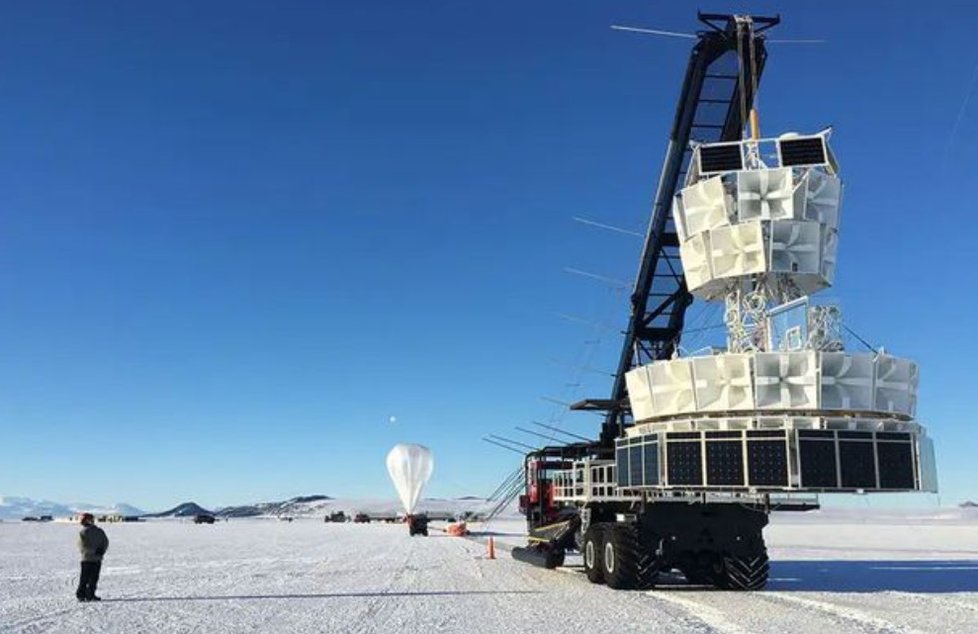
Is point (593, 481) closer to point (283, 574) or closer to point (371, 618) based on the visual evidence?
point (283, 574)

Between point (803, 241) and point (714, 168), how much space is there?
3.21 metres

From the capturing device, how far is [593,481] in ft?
89.5

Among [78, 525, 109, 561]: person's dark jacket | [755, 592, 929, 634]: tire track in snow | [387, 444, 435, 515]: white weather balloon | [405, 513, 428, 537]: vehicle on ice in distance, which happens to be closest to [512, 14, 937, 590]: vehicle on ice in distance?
[755, 592, 929, 634]: tire track in snow

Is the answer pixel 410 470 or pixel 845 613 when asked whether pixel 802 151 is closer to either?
pixel 845 613

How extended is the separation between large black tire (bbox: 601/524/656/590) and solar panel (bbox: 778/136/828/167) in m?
10.8

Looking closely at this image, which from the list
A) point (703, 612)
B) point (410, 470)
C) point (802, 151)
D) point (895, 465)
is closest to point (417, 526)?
point (410, 470)

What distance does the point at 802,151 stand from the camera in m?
24.2

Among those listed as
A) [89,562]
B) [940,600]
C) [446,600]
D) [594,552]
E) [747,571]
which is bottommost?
[446,600]

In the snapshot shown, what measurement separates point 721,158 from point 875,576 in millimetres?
13639

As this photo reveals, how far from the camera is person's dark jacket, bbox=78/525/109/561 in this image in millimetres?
18453

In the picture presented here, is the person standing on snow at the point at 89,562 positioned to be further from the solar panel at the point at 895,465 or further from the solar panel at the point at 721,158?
the solar panel at the point at 721,158

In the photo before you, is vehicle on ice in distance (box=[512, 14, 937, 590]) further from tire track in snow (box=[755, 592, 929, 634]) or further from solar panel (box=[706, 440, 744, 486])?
tire track in snow (box=[755, 592, 929, 634])

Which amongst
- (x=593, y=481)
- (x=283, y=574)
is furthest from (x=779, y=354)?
(x=283, y=574)

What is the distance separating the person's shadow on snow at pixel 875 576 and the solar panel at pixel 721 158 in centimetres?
1135
